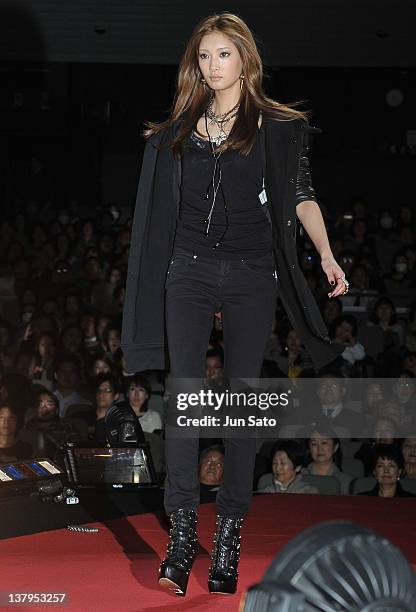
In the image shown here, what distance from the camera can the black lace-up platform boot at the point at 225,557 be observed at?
230 centimetres

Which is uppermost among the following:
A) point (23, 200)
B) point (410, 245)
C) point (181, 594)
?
point (23, 200)

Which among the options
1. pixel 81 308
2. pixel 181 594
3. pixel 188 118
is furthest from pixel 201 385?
pixel 81 308

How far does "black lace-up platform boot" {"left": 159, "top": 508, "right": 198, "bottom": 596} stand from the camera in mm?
2256

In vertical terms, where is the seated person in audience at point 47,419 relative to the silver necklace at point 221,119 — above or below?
below

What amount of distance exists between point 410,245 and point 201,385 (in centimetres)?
810

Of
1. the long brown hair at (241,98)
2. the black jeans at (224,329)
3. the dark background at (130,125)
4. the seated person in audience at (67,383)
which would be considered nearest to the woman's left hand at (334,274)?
the black jeans at (224,329)

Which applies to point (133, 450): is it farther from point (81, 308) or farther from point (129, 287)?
point (81, 308)

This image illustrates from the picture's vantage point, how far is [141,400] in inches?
239

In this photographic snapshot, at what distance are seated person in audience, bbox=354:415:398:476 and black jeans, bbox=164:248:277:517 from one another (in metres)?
3.01

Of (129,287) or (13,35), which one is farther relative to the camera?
(13,35)

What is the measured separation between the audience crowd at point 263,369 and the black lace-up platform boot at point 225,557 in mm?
412

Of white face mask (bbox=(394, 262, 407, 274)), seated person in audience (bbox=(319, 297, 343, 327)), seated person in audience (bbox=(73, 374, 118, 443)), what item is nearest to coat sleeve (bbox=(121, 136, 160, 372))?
seated person in audience (bbox=(73, 374, 118, 443))

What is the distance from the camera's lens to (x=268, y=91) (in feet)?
48.7

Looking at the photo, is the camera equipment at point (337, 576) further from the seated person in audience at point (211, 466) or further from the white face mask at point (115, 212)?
the white face mask at point (115, 212)
